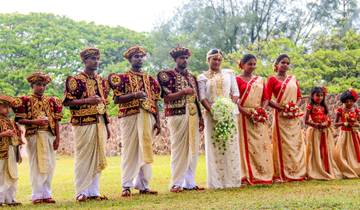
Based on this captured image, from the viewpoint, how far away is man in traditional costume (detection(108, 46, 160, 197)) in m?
9.46

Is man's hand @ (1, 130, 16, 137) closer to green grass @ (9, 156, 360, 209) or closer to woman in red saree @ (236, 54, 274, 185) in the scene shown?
green grass @ (9, 156, 360, 209)

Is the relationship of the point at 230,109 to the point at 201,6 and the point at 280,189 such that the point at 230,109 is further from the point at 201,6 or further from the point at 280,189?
the point at 201,6

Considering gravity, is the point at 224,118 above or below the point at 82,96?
below

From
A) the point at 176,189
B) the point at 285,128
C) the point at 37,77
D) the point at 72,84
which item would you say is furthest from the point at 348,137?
the point at 37,77

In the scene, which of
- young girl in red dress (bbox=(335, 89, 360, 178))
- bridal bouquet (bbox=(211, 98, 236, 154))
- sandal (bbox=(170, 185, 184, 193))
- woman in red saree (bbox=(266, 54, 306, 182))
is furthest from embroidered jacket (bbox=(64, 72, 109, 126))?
young girl in red dress (bbox=(335, 89, 360, 178))

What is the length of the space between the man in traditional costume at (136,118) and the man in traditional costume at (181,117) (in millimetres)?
301

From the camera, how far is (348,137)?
11.4 m

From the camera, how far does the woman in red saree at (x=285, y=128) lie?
1059 centimetres

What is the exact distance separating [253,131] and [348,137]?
7.31 feet

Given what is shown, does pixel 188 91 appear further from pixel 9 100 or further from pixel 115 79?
pixel 9 100

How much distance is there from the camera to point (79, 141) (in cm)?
907

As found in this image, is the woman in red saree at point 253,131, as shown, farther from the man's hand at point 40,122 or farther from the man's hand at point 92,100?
the man's hand at point 40,122

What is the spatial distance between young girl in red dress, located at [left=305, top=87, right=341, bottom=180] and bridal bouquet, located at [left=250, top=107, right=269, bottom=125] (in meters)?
1.15

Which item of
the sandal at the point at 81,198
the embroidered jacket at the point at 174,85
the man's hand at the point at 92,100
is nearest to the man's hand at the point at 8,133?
the man's hand at the point at 92,100
